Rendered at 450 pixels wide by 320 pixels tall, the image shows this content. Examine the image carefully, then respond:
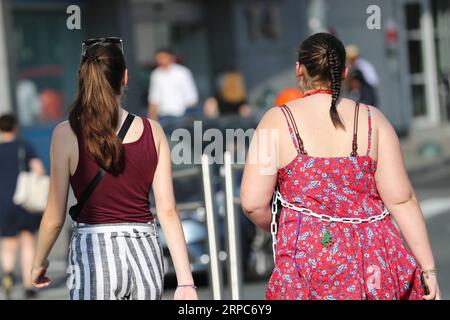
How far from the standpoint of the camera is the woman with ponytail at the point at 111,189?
15.3 ft

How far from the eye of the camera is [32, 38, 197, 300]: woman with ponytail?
15.3ft

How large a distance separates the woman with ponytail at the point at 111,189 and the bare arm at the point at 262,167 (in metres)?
0.33

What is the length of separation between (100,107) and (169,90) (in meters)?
12.2

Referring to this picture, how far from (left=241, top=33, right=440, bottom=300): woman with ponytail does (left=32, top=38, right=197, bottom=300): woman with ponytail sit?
395 mm

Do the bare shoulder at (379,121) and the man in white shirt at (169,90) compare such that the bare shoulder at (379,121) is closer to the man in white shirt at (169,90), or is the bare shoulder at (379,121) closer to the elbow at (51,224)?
the elbow at (51,224)

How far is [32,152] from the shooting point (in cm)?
1161

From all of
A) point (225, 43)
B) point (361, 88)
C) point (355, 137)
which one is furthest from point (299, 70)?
point (225, 43)

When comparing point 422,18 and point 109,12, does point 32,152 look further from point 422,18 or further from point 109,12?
point 422,18

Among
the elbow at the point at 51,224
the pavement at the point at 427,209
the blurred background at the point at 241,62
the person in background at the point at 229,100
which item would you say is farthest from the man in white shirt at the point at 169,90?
the elbow at the point at 51,224

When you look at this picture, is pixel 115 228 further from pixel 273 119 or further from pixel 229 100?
pixel 229 100

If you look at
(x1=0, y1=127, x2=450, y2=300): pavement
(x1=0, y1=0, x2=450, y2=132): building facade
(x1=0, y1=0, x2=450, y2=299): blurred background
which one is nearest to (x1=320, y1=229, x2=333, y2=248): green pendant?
(x1=0, y1=127, x2=450, y2=300): pavement

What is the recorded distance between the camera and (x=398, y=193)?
15.7ft

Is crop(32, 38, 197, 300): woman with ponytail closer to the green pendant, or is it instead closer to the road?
the green pendant
